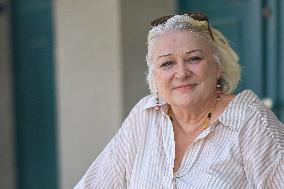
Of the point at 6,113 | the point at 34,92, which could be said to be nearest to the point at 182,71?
the point at 34,92

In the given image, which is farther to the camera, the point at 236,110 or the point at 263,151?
the point at 236,110

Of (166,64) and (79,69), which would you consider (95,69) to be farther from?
(166,64)

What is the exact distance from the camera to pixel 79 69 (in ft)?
16.8

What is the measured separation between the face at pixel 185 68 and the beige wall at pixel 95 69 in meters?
2.17

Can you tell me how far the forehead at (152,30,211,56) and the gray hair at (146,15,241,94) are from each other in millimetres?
17

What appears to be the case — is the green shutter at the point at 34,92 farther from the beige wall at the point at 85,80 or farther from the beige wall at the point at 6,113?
the beige wall at the point at 85,80

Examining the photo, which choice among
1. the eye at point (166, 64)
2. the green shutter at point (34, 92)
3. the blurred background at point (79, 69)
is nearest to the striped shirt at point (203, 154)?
the eye at point (166, 64)

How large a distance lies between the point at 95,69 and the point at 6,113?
1238 mm

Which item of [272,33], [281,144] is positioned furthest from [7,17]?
[281,144]

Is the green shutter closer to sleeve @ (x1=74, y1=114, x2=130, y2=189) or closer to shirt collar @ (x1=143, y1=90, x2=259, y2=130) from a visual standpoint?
sleeve @ (x1=74, y1=114, x2=130, y2=189)

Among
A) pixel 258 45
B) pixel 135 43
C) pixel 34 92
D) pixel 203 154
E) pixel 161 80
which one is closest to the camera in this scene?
pixel 203 154

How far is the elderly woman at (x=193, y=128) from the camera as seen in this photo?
2479 millimetres

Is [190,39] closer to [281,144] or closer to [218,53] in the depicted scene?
[218,53]

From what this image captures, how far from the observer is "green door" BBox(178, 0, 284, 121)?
4.70 meters
